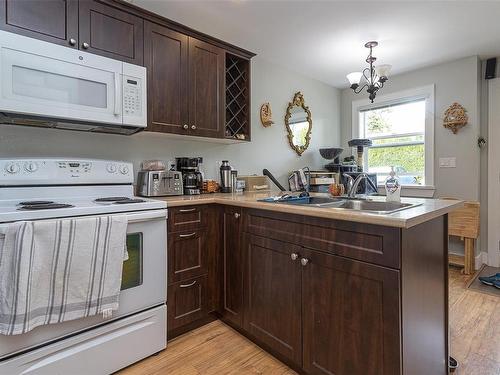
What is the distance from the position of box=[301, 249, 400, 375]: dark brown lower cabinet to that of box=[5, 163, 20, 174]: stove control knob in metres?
1.63

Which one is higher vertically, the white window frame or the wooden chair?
the white window frame

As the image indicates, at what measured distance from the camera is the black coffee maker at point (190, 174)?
2.33m

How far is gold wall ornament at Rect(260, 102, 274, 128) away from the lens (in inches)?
125

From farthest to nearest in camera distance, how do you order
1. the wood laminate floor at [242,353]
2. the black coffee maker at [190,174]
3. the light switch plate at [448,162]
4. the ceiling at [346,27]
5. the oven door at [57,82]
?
the light switch plate at [448,162], the black coffee maker at [190,174], the ceiling at [346,27], the wood laminate floor at [242,353], the oven door at [57,82]

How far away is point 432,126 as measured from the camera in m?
3.42

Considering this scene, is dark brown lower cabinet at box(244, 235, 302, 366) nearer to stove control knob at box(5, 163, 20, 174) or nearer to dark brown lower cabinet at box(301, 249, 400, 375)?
→ dark brown lower cabinet at box(301, 249, 400, 375)

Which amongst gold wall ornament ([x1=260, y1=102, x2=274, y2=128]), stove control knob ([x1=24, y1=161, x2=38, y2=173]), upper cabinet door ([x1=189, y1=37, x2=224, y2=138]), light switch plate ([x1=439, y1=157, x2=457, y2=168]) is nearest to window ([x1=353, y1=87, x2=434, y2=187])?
light switch plate ([x1=439, y1=157, x2=457, y2=168])

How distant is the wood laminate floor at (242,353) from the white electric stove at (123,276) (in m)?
0.12

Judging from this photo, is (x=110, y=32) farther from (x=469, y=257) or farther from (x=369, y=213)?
(x=469, y=257)

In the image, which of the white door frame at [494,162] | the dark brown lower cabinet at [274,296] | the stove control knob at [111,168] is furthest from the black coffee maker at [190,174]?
the white door frame at [494,162]

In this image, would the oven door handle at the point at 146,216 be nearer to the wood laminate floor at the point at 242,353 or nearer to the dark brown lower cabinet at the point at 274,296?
the dark brown lower cabinet at the point at 274,296

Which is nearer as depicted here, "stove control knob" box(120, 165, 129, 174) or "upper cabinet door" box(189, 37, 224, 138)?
"stove control knob" box(120, 165, 129, 174)

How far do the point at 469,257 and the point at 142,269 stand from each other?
3.33 m

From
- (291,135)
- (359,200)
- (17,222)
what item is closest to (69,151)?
(17,222)
